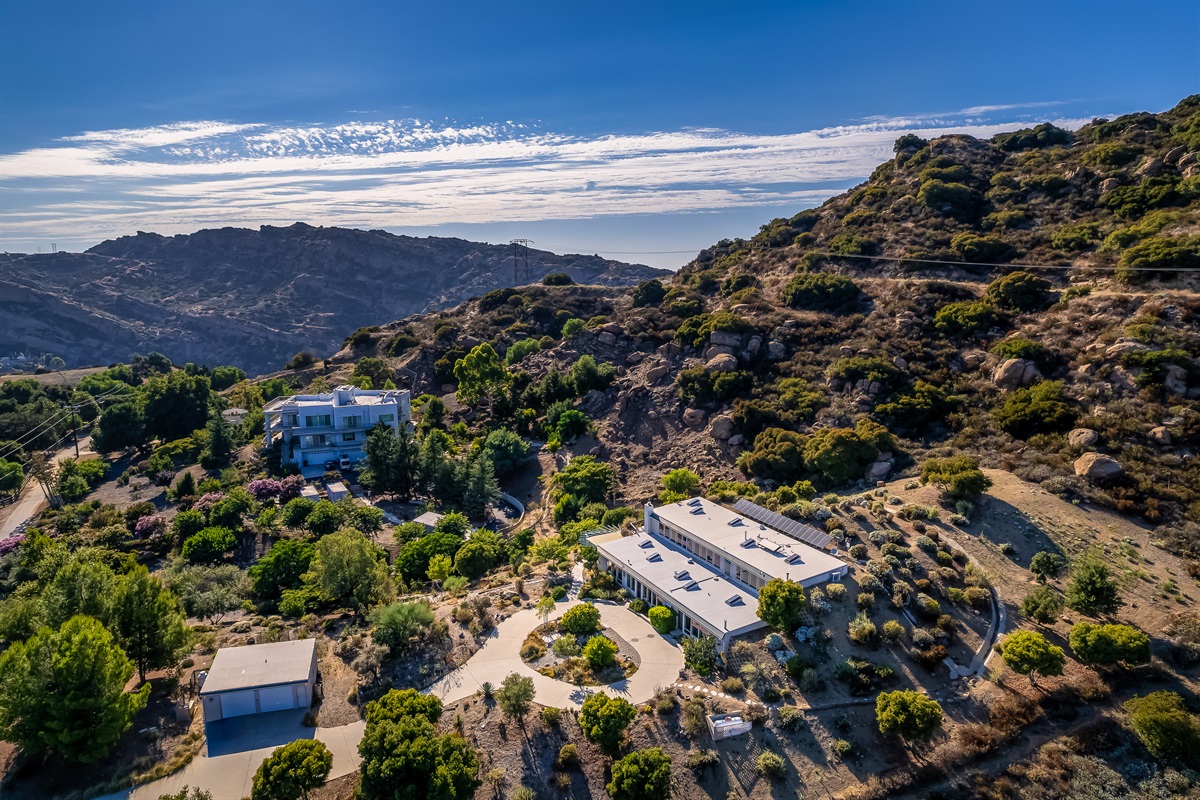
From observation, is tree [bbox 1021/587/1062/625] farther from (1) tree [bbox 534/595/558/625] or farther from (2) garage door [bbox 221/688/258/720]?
(2) garage door [bbox 221/688/258/720]

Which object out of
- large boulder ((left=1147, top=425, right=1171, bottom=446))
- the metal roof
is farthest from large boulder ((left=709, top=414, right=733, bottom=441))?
the metal roof

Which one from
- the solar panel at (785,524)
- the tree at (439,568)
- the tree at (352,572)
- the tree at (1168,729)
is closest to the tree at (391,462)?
the tree at (439,568)

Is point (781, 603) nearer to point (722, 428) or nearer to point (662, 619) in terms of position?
point (662, 619)

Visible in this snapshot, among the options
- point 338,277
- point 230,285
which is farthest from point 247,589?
point 230,285

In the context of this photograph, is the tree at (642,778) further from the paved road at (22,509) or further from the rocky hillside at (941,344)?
the paved road at (22,509)

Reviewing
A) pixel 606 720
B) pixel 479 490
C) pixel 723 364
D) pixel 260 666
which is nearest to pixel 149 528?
pixel 479 490

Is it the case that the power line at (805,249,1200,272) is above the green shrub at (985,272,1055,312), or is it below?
above

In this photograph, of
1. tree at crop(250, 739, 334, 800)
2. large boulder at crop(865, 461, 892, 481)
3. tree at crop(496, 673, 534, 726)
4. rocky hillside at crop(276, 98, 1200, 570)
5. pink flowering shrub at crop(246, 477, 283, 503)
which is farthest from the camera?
pink flowering shrub at crop(246, 477, 283, 503)
